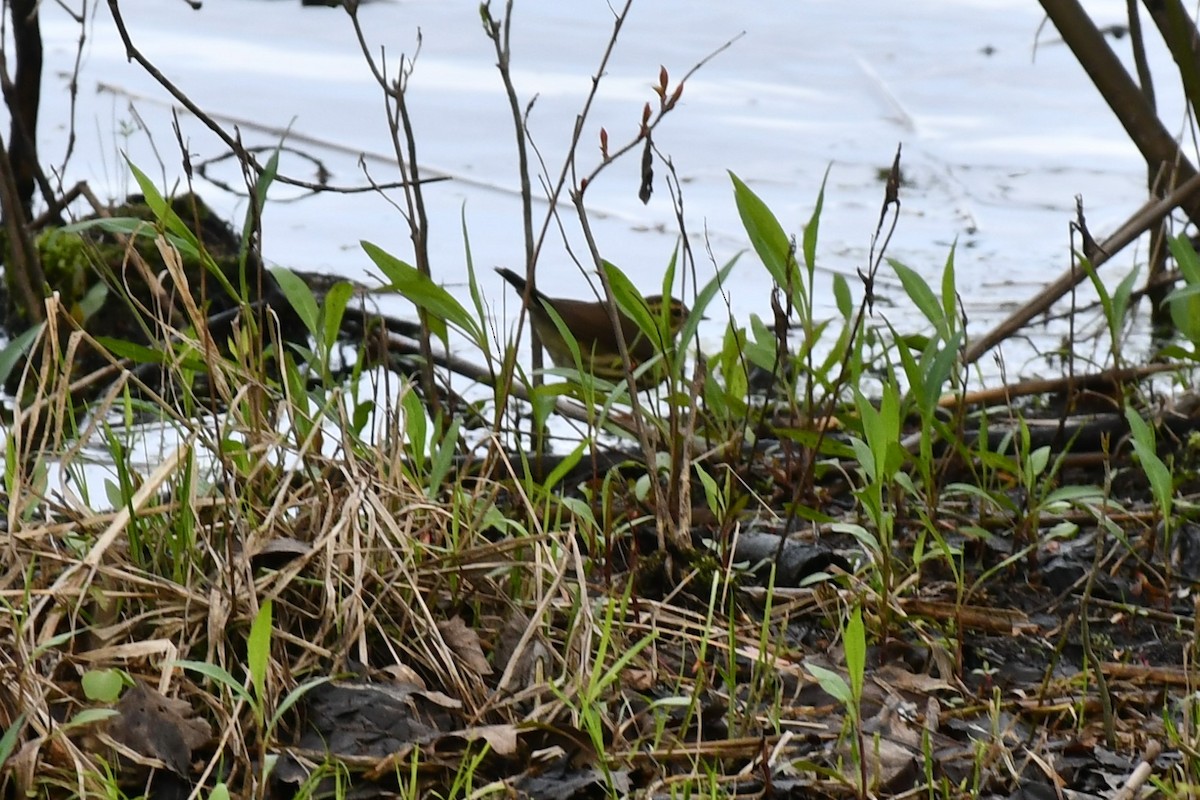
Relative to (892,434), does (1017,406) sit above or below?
below

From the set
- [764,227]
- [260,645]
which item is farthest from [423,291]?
[260,645]

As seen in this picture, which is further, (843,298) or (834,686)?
(843,298)

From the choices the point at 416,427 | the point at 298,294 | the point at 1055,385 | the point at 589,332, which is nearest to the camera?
the point at 416,427

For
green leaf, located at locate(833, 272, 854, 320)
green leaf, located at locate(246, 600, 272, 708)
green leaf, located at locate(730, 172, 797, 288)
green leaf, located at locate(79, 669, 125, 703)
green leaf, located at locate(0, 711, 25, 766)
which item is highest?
green leaf, located at locate(730, 172, 797, 288)

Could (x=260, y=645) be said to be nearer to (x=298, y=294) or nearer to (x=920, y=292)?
(x=298, y=294)

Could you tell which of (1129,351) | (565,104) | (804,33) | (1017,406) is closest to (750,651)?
(1017,406)

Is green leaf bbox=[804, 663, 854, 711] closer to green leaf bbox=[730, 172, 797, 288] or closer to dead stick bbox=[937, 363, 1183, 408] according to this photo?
green leaf bbox=[730, 172, 797, 288]

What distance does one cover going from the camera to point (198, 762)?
75.5 inches

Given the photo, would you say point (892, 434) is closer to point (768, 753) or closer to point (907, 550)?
point (907, 550)

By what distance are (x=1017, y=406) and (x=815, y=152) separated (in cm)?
205

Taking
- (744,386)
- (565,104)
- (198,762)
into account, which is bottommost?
(198,762)

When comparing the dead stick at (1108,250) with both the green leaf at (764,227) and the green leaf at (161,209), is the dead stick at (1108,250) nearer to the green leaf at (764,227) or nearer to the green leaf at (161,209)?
the green leaf at (764,227)

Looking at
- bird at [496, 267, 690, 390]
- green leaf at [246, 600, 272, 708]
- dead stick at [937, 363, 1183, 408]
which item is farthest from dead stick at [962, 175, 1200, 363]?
green leaf at [246, 600, 272, 708]

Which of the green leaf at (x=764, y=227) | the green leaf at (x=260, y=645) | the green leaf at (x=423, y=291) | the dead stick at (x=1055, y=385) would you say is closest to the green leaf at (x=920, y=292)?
the green leaf at (x=764, y=227)
